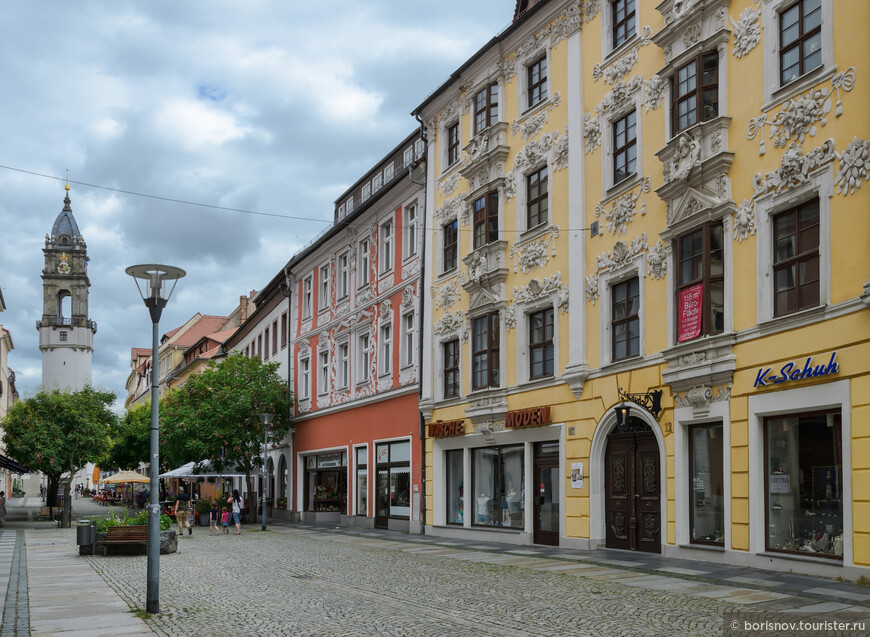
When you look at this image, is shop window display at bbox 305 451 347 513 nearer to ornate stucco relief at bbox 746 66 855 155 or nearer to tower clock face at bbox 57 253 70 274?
ornate stucco relief at bbox 746 66 855 155

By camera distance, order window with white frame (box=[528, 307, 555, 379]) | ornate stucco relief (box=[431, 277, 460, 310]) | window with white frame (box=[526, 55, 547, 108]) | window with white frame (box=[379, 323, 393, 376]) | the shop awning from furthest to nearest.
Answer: the shop awning, window with white frame (box=[379, 323, 393, 376]), ornate stucco relief (box=[431, 277, 460, 310]), window with white frame (box=[526, 55, 547, 108]), window with white frame (box=[528, 307, 555, 379])

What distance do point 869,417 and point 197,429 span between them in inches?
1262

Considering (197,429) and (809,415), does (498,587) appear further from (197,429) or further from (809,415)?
(197,429)

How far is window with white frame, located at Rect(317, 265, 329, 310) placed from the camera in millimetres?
43438

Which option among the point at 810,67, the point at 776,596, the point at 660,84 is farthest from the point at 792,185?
the point at 776,596

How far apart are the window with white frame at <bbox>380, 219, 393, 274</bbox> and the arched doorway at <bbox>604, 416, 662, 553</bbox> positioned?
50.4ft

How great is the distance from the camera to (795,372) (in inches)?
672

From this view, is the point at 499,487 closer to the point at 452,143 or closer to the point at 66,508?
the point at 452,143

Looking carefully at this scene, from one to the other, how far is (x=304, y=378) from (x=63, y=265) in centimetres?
8977

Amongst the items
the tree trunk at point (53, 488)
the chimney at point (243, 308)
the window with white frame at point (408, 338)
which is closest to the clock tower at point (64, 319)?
the chimney at point (243, 308)

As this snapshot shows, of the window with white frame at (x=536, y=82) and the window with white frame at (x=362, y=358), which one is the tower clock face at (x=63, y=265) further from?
the window with white frame at (x=536, y=82)

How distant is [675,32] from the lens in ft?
69.1

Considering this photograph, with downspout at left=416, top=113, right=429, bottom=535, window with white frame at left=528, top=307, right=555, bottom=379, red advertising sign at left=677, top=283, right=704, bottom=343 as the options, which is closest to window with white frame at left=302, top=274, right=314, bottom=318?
downspout at left=416, top=113, right=429, bottom=535

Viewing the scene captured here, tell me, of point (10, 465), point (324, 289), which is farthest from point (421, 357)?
point (10, 465)
